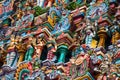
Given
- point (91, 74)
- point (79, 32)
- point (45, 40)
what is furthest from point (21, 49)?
point (91, 74)

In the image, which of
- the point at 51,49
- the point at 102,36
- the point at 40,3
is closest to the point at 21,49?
the point at 51,49

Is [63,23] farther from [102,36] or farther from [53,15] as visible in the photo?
[102,36]

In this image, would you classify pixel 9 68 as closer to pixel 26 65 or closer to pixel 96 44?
pixel 26 65

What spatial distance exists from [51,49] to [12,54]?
3.73 ft

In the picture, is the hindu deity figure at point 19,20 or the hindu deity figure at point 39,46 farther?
the hindu deity figure at point 19,20

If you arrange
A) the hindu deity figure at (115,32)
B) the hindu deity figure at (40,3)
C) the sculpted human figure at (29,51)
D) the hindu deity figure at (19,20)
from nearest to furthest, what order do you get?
the hindu deity figure at (115,32)
the sculpted human figure at (29,51)
the hindu deity figure at (19,20)
the hindu deity figure at (40,3)

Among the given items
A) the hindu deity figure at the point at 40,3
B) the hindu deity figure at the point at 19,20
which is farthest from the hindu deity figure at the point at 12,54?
the hindu deity figure at the point at 40,3

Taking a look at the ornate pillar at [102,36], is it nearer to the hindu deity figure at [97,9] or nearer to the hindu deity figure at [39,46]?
the hindu deity figure at [97,9]

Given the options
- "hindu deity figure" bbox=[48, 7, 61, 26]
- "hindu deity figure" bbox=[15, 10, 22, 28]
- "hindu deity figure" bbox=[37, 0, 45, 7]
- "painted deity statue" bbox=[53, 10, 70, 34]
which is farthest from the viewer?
"hindu deity figure" bbox=[37, 0, 45, 7]

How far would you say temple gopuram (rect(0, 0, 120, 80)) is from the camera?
11.1 metres

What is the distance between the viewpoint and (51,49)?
490 inches

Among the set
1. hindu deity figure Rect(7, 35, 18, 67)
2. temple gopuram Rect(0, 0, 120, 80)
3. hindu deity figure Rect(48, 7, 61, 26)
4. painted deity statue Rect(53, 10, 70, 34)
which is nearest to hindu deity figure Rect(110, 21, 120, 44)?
temple gopuram Rect(0, 0, 120, 80)

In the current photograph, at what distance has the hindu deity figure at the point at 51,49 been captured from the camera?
40.2 ft

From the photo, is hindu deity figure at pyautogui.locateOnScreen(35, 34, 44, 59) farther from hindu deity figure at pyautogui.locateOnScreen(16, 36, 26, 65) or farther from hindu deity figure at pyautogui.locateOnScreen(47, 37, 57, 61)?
hindu deity figure at pyautogui.locateOnScreen(16, 36, 26, 65)
